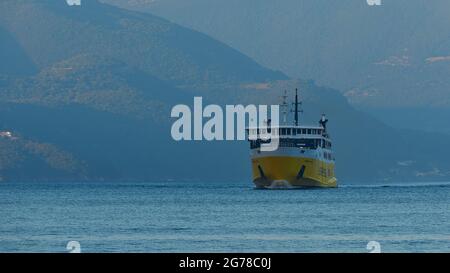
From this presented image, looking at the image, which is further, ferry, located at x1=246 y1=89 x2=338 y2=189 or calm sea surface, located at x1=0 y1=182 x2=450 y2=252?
ferry, located at x1=246 y1=89 x2=338 y2=189

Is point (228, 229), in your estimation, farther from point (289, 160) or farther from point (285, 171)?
point (285, 171)

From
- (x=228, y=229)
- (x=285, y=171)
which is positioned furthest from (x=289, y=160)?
(x=228, y=229)

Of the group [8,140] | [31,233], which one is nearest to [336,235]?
[31,233]

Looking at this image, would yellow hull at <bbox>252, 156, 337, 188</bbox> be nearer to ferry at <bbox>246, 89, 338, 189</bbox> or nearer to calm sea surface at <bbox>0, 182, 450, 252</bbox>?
ferry at <bbox>246, 89, 338, 189</bbox>

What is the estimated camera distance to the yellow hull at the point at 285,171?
94.9 meters

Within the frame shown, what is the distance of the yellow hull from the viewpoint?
94.9 meters

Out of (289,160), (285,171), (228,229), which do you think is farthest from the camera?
(285,171)

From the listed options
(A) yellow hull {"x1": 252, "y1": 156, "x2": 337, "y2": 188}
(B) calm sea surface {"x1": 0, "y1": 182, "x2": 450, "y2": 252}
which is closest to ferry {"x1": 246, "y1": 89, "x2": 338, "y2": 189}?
(A) yellow hull {"x1": 252, "y1": 156, "x2": 337, "y2": 188}

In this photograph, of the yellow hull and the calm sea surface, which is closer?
the calm sea surface

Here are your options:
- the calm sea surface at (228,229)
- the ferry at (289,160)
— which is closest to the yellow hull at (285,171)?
the ferry at (289,160)

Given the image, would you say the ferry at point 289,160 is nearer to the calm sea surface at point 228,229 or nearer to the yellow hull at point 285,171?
the yellow hull at point 285,171

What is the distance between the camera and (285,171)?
9500 centimetres

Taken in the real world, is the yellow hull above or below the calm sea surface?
above
